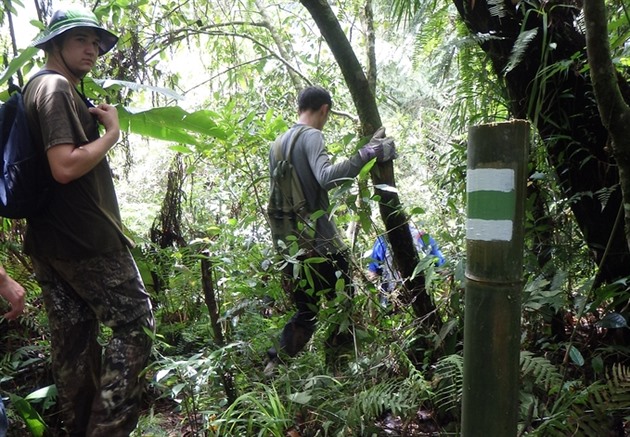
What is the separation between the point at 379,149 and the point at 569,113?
35.6 inches

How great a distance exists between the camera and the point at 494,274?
1218mm

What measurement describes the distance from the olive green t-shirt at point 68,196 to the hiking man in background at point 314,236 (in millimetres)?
1108

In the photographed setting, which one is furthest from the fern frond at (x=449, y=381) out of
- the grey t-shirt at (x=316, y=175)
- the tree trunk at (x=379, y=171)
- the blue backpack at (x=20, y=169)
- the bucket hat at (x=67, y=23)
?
the bucket hat at (x=67, y=23)

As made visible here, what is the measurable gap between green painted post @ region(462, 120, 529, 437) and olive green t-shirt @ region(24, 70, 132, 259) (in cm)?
171

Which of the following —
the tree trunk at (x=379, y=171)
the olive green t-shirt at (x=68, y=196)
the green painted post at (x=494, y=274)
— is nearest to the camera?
the green painted post at (x=494, y=274)

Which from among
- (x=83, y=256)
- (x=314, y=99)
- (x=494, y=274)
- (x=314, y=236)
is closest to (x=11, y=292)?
(x=83, y=256)

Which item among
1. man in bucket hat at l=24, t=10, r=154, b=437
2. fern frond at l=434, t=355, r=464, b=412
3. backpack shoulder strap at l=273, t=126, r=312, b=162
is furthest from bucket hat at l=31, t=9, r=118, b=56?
fern frond at l=434, t=355, r=464, b=412

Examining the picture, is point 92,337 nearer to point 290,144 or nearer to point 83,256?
point 83,256

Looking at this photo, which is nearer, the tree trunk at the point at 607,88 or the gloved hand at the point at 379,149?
the tree trunk at the point at 607,88

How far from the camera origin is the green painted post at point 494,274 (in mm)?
1190

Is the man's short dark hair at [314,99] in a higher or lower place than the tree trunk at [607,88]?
higher

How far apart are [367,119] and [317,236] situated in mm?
850

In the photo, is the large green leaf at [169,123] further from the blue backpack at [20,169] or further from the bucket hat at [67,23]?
the blue backpack at [20,169]

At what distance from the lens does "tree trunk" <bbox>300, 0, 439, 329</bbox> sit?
2.71m
